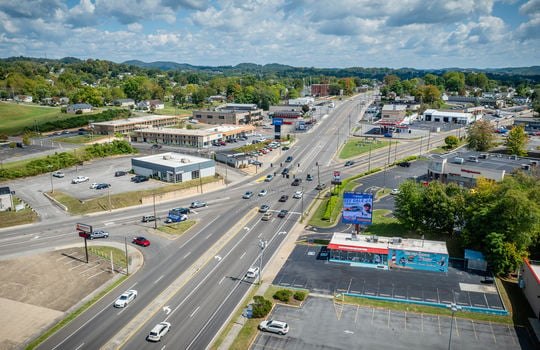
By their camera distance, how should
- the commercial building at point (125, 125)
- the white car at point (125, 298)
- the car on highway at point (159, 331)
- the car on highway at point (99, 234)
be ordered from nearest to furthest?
the car on highway at point (159, 331), the white car at point (125, 298), the car on highway at point (99, 234), the commercial building at point (125, 125)

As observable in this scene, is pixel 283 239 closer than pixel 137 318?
No

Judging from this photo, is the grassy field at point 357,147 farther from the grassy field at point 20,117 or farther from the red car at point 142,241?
the grassy field at point 20,117

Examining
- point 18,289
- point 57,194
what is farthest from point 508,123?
point 18,289

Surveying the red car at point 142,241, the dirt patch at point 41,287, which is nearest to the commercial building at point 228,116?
the red car at point 142,241

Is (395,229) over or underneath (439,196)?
underneath

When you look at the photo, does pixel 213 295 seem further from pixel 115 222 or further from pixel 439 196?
pixel 439 196

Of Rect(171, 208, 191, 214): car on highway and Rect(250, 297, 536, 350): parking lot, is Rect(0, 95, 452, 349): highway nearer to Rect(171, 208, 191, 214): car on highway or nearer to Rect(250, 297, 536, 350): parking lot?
Rect(171, 208, 191, 214): car on highway
